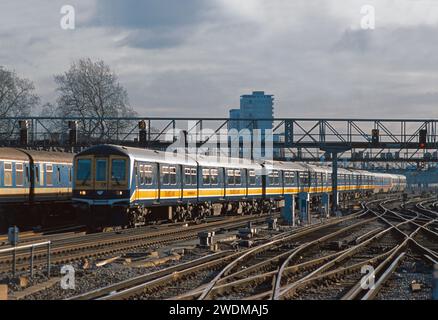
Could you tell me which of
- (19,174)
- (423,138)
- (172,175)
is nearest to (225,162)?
(172,175)

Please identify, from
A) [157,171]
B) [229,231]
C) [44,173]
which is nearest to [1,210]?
[44,173]

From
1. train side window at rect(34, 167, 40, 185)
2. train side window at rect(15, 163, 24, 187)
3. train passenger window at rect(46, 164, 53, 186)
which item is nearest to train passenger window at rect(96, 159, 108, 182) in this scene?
train side window at rect(15, 163, 24, 187)

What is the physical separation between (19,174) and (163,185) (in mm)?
5786

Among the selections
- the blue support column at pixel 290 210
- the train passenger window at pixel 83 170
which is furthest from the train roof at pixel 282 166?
the train passenger window at pixel 83 170

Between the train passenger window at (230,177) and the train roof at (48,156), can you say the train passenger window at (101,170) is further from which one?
the train passenger window at (230,177)

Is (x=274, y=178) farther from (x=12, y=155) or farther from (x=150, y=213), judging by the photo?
(x=12, y=155)

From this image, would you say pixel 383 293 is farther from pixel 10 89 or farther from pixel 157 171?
pixel 10 89

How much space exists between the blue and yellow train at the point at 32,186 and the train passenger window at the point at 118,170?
12.1 feet

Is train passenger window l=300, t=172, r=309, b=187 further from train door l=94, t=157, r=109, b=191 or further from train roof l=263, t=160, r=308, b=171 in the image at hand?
train door l=94, t=157, r=109, b=191

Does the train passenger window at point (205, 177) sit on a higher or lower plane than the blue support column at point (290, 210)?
higher

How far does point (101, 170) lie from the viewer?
29594 millimetres

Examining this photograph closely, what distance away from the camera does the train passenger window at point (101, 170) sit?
96.5ft

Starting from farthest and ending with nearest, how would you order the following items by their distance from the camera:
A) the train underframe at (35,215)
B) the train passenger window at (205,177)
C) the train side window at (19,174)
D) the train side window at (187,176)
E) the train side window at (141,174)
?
1. the train passenger window at (205,177)
2. the train side window at (187,176)
3. the train underframe at (35,215)
4. the train side window at (141,174)
5. the train side window at (19,174)

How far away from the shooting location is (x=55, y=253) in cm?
2075
